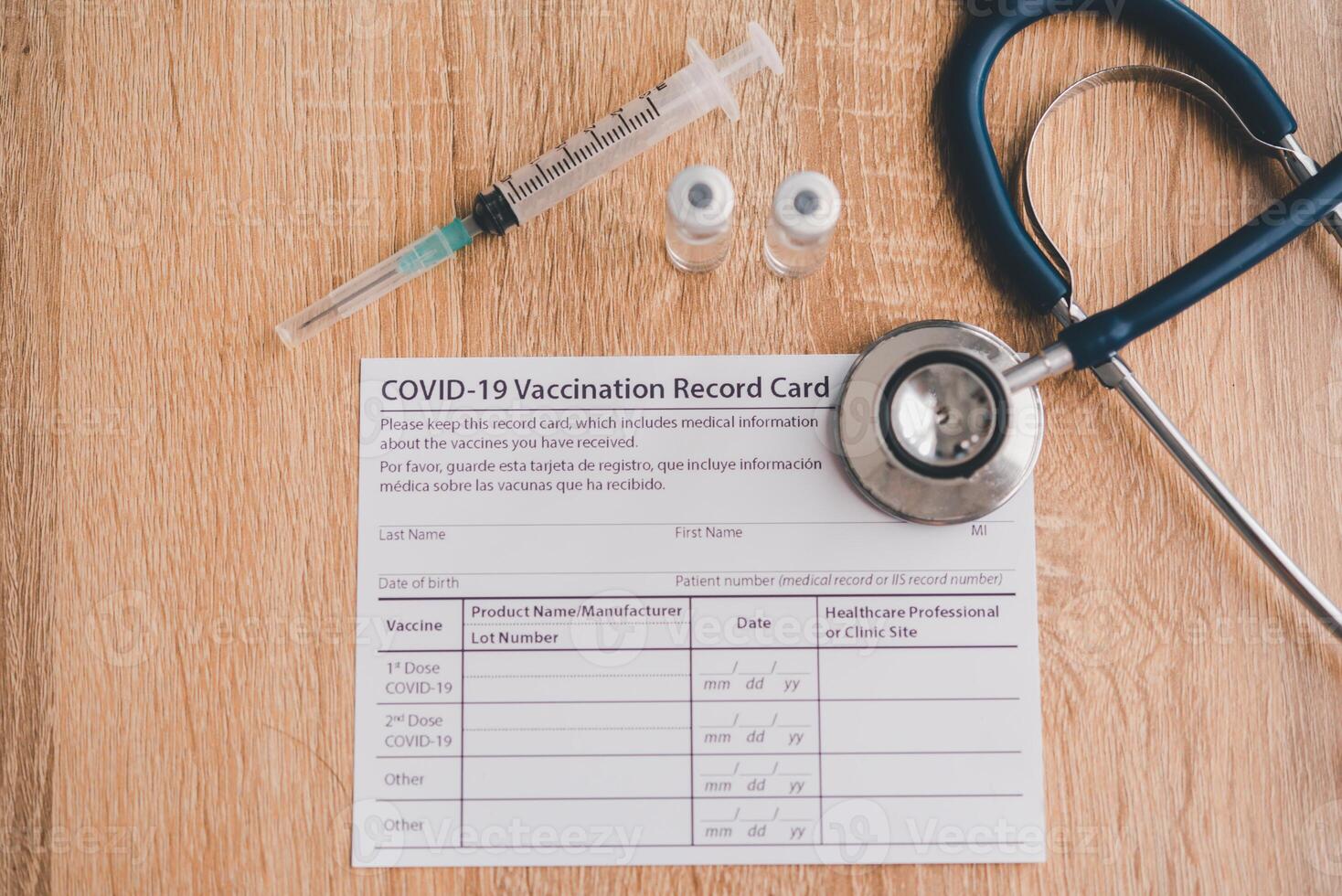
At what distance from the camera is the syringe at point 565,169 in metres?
0.60

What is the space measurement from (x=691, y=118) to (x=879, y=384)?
227 mm

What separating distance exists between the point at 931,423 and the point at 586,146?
0.30 metres

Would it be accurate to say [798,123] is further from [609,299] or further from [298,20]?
[298,20]

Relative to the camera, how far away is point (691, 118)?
60cm

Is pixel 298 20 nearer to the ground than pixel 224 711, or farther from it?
farther from it

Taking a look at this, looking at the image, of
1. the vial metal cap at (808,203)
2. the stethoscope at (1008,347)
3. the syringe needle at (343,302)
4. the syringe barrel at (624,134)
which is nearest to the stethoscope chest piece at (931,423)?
the stethoscope at (1008,347)

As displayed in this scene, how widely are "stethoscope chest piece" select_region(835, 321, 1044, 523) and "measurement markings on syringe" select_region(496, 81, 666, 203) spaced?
0.23 meters

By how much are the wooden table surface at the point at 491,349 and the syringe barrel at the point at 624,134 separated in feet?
0.05

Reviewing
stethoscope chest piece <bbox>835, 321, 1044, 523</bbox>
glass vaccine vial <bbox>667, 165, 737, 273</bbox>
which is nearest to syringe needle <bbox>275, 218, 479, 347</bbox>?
glass vaccine vial <bbox>667, 165, 737, 273</bbox>

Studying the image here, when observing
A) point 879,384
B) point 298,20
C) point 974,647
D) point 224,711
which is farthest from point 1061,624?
point 298,20

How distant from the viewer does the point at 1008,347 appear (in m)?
0.59

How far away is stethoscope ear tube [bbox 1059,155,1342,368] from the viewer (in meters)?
0.55

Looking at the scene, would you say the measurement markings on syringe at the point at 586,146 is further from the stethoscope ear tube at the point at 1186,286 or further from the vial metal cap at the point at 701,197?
the stethoscope ear tube at the point at 1186,286

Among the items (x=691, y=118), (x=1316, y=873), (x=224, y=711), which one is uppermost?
(x=691, y=118)
